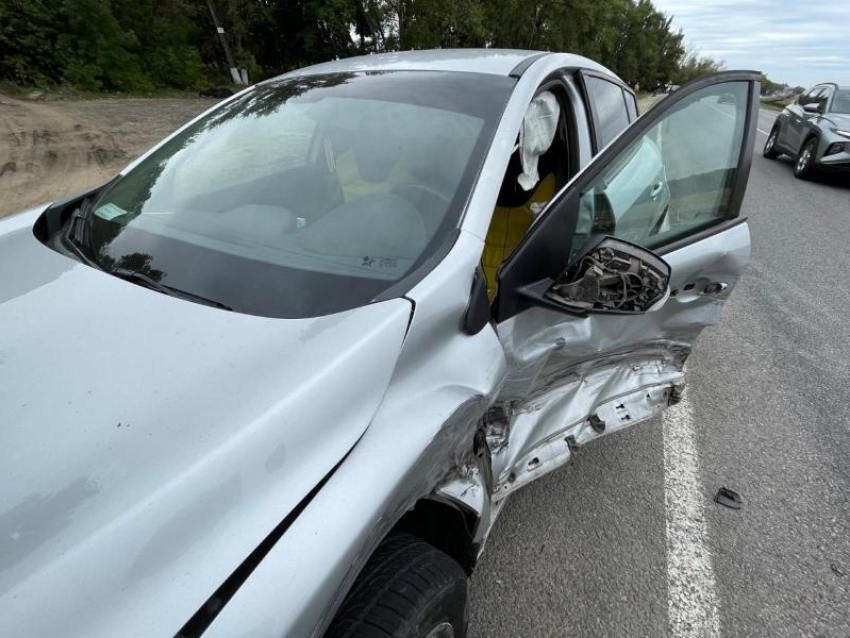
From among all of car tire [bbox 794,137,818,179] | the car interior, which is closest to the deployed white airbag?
the car interior

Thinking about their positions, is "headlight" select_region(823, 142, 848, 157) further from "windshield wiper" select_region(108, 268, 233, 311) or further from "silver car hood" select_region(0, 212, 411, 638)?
"windshield wiper" select_region(108, 268, 233, 311)

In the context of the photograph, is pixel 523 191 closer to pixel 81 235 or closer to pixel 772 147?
pixel 81 235

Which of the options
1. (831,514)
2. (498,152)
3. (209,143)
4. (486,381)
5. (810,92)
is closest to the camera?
(486,381)

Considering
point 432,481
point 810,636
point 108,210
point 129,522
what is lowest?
point 810,636

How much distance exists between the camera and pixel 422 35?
1775 cm

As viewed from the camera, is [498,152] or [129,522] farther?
[498,152]

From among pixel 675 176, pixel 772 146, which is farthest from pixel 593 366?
pixel 772 146

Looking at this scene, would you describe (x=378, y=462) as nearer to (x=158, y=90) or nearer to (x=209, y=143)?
(x=209, y=143)

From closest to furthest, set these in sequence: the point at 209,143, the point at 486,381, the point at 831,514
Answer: the point at 486,381
the point at 209,143
the point at 831,514

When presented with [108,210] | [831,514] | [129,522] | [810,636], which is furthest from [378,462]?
[831,514]

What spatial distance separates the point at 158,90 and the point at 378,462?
18642mm

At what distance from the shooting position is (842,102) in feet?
27.5

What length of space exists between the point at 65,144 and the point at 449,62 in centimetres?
791

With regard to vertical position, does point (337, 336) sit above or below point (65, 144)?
above
